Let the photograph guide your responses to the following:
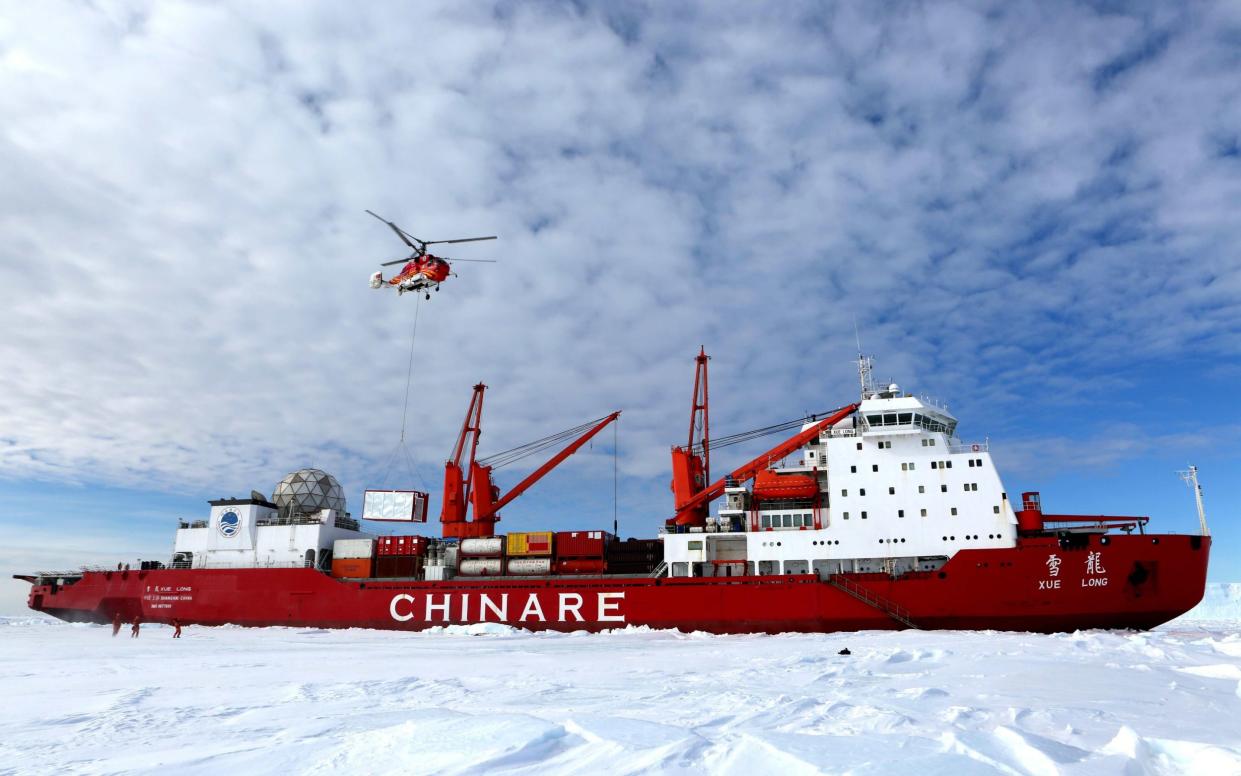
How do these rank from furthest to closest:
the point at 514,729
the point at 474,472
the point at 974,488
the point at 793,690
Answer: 1. the point at 474,472
2. the point at 974,488
3. the point at 793,690
4. the point at 514,729

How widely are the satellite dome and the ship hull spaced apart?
15.9 ft

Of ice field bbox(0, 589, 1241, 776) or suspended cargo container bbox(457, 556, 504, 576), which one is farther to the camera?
suspended cargo container bbox(457, 556, 504, 576)

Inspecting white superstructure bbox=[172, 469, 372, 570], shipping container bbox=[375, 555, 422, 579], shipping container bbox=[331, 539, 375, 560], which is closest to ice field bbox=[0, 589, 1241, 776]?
shipping container bbox=[375, 555, 422, 579]

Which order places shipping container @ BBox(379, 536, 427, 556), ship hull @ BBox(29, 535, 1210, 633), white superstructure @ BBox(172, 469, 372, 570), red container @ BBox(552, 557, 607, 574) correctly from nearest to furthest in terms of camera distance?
ship hull @ BBox(29, 535, 1210, 633) → red container @ BBox(552, 557, 607, 574) → shipping container @ BBox(379, 536, 427, 556) → white superstructure @ BBox(172, 469, 372, 570)

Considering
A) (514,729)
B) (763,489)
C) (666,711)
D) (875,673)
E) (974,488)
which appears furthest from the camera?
(763,489)

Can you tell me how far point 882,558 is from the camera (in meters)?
28.2

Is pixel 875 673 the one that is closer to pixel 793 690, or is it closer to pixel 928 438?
pixel 793 690

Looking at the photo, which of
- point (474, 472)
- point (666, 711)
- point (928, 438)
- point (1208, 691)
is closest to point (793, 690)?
point (666, 711)

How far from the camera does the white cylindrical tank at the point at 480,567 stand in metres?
33.0

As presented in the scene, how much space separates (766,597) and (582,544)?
8949 millimetres

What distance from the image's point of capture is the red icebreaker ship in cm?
2508

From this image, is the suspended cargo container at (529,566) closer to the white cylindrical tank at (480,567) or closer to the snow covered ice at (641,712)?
the white cylindrical tank at (480,567)

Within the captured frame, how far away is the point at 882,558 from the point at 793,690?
19.5m

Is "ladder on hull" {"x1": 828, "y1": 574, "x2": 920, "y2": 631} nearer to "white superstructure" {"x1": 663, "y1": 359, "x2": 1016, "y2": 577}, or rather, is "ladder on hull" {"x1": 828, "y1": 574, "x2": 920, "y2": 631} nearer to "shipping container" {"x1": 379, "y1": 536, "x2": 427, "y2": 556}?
"white superstructure" {"x1": 663, "y1": 359, "x2": 1016, "y2": 577}
